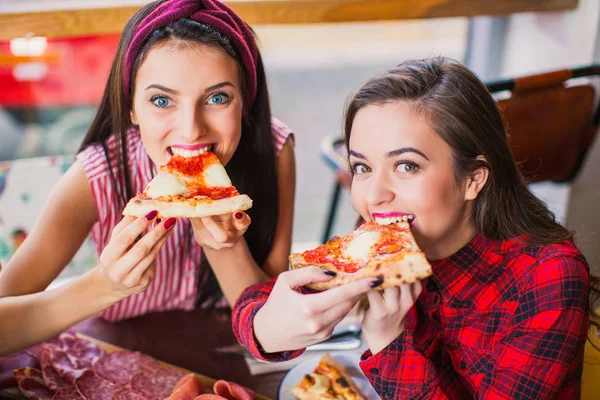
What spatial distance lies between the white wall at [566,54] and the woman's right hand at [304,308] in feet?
6.65

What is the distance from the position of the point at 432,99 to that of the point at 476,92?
165 mm

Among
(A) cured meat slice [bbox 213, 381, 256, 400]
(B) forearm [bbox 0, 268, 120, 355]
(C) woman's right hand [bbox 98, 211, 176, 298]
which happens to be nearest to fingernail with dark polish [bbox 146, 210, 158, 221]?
(C) woman's right hand [bbox 98, 211, 176, 298]

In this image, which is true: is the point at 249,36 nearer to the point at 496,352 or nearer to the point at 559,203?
the point at 496,352

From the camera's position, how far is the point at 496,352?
1836mm

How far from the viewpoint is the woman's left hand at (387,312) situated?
1612mm

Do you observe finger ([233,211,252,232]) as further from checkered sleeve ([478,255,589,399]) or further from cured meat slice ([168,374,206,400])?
checkered sleeve ([478,255,589,399])

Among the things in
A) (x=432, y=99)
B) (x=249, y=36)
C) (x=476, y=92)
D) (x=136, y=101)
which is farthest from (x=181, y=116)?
(x=476, y=92)

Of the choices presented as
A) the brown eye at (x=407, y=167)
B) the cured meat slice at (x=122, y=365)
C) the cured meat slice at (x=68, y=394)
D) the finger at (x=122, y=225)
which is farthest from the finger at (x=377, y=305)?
the cured meat slice at (x=68, y=394)

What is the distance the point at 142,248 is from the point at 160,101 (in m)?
0.48

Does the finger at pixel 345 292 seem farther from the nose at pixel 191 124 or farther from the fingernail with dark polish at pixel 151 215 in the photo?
the nose at pixel 191 124

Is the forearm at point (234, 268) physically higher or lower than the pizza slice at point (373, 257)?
lower

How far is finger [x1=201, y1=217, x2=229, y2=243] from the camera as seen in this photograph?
194 cm

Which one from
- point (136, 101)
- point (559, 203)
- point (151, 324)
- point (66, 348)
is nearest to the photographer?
point (136, 101)

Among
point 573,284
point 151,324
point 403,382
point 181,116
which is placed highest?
point 181,116
